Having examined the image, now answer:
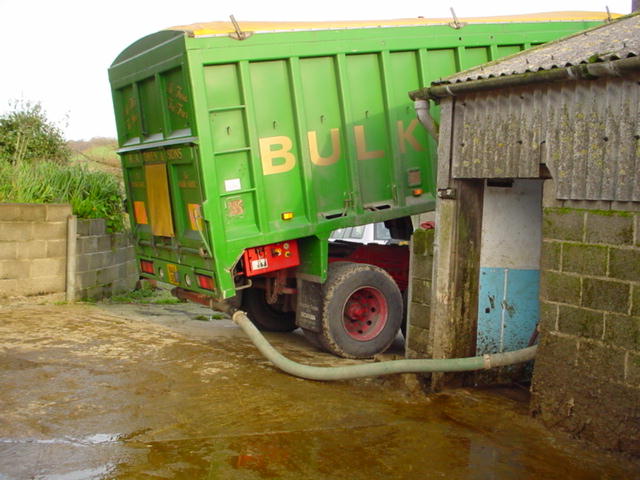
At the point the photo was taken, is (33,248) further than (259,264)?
Yes

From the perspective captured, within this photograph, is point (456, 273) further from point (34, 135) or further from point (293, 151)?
point (34, 135)

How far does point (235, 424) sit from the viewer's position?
229 inches

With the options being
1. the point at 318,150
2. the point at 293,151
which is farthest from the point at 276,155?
the point at 318,150

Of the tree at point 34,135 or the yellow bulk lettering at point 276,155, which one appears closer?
the yellow bulk lettering at point 276,155

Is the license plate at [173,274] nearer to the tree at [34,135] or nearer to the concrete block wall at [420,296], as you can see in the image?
the concrete block wall at [420,296]

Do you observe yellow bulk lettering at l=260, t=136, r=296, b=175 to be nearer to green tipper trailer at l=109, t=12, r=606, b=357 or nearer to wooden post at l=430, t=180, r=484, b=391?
green tipper trailer at l=109, t=12, r=606, b=357

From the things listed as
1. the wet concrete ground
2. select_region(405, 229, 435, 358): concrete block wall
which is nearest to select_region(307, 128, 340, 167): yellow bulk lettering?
select_region(405, 229, 435, 358): concrete block wall

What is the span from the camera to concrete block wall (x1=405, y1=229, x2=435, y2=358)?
23.2 feet

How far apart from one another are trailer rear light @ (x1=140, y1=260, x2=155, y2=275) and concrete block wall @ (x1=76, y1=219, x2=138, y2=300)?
223cm

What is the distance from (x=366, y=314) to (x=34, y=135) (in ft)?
33.0

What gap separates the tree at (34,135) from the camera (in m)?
15.1

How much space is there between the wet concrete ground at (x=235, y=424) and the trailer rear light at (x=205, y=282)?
0.77 m

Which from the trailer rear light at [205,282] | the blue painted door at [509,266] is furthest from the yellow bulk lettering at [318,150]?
the blue painted door at [509,266]

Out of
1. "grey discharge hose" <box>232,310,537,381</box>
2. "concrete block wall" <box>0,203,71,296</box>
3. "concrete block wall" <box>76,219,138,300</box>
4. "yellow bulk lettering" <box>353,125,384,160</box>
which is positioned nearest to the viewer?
"grey discharge hose" <box>232,310,537,381</box>
